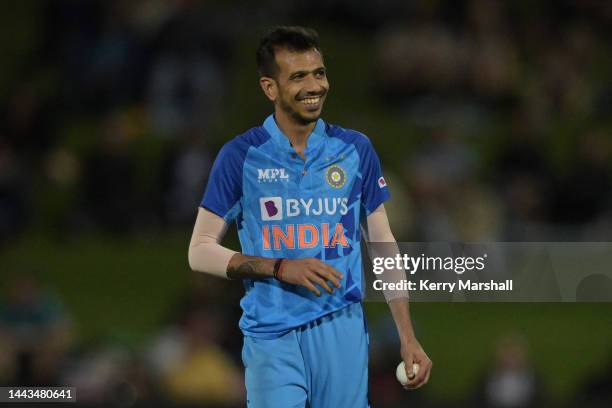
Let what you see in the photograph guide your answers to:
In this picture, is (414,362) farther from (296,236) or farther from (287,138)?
(287,138)

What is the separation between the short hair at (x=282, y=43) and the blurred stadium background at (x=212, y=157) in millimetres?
4174

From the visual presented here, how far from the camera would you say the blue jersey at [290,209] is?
13.7ft

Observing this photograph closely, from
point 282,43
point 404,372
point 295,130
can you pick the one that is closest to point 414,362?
point 404,372

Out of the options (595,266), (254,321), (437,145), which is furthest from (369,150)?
(437,145)

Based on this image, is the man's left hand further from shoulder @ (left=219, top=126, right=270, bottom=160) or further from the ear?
the ear

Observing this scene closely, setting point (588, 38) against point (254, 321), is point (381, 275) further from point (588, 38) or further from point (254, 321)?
point (588, 38)

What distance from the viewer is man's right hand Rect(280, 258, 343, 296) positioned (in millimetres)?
3881

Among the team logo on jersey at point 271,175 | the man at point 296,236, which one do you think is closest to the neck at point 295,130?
the man at point 296,236

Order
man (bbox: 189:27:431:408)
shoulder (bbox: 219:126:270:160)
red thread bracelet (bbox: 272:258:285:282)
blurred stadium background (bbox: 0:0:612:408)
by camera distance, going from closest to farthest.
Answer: red thread bracelet (bbox: 272:258:285:282) < man (bbox: 189:27:431:408) < shoulder (bbox: 219:126:270:160) < blurred stadium background (bbox: 0:0:612:408)

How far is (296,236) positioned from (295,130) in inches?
16.6

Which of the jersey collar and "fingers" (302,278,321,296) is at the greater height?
the jersey collar

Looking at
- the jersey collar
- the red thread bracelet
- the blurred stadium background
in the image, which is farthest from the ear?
the blurred stadium background

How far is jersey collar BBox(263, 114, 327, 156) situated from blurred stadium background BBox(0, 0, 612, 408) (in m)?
3.95

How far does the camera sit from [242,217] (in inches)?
169
